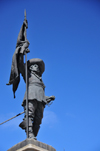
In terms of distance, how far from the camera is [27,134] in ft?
25.1

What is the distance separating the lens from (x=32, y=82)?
8.76 metres

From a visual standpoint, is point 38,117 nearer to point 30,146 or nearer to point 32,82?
point 32,82

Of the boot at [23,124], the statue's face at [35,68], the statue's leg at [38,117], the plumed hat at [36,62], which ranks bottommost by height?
the boot at [23,124]

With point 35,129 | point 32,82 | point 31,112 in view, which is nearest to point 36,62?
point 32,82

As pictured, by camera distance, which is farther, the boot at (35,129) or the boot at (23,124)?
the boot at (35,129)

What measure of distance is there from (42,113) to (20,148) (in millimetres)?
1487

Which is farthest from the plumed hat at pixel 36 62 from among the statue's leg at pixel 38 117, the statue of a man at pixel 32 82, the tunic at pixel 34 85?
the statue's leg at pixel 38 117

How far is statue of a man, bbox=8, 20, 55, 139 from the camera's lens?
8.24 metres

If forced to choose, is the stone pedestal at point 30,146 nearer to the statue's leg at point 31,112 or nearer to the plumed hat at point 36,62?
the statue's leg at point 31,112

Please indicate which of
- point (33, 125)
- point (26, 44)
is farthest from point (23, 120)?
point (26, 44)

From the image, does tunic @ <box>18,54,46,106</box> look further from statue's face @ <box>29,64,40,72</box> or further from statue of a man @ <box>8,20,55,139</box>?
statue's face @ <box>29,64,40,72</box>

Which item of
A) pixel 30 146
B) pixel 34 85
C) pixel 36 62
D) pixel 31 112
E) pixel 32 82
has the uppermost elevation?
pixel 36 62

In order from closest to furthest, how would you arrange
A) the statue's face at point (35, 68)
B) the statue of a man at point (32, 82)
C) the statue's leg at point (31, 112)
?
the statue's leg at point (31, 112) < the statue of a man at point (32, 82) < the statue's face at point (35, 68)

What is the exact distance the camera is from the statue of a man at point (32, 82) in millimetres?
8242
